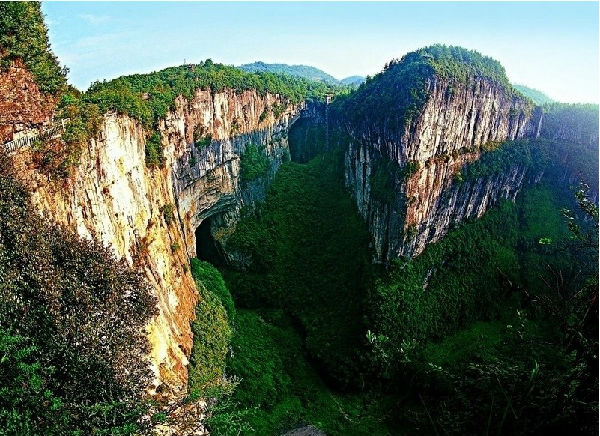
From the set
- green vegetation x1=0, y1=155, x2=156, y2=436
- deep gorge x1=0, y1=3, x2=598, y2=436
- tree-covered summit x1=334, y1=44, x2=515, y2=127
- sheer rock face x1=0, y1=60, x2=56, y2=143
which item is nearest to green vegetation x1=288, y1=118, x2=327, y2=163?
deep gorge x1=0, y1=3, x2=598, y2=436

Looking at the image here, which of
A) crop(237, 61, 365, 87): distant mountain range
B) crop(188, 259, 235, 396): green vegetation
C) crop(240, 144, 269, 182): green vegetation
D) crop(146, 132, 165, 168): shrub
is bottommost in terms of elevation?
crop(188, 259, 235, 396): green vegetation

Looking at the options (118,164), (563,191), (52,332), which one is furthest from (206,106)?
(563,191)

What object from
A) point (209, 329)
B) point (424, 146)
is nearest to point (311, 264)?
point (209, 329)

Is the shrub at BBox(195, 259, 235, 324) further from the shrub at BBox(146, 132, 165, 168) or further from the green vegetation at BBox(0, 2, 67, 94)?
the green vegetation at BBox(0, 2, 67, 94)

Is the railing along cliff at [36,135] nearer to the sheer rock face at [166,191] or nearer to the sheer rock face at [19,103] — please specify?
the sheer rock face at [19,103]

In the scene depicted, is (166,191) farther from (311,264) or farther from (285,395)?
(285,395)
